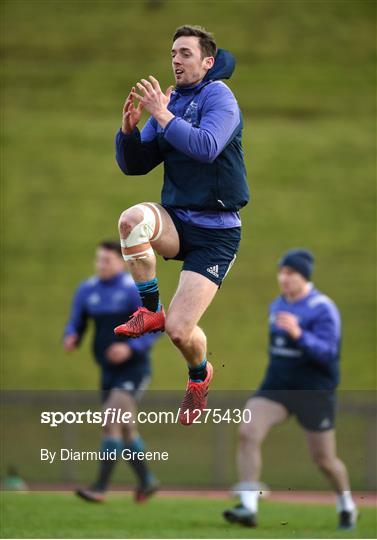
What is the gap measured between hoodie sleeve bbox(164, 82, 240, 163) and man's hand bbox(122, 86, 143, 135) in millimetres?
297

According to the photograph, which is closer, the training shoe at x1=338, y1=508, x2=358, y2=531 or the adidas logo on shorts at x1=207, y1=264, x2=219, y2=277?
the adidas logo on shorts at x1=207, y1=264, x2=219, y2=277

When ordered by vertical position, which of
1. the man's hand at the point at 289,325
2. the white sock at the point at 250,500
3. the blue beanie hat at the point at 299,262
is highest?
the blue beanie hat at the point at 299,262

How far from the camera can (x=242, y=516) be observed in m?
8.52

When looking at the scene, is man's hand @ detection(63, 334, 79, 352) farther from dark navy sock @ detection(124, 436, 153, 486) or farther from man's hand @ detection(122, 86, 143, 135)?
man's hand @ detection(122, 86, 143, 135)

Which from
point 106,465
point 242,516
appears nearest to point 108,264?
point 106,465

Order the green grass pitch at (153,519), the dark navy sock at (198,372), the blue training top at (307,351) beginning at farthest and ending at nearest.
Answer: the blue training top at (307,351) → the green grass pitch at (153,519) → the dark navy sock at (198,372)

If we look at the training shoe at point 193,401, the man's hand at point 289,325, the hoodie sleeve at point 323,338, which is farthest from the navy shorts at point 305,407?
the training shoe at point 193,401

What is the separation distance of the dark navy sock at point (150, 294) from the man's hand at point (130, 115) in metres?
0.92

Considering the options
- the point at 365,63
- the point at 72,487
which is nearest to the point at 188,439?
the point at 72,487

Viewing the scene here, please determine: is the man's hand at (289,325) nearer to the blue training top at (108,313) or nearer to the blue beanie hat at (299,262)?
the blue beanie hat at (299,262)

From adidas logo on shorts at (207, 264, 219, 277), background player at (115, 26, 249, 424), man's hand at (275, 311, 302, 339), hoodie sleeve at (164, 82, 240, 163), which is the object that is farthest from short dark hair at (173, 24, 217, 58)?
man's hand at (275, 311, 302, 339)

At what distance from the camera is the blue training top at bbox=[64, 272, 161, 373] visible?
33.6 feet

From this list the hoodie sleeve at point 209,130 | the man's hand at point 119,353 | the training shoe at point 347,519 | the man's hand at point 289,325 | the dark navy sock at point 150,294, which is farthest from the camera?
the man's hand at point 119,353

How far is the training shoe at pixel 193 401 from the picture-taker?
20.4ft
